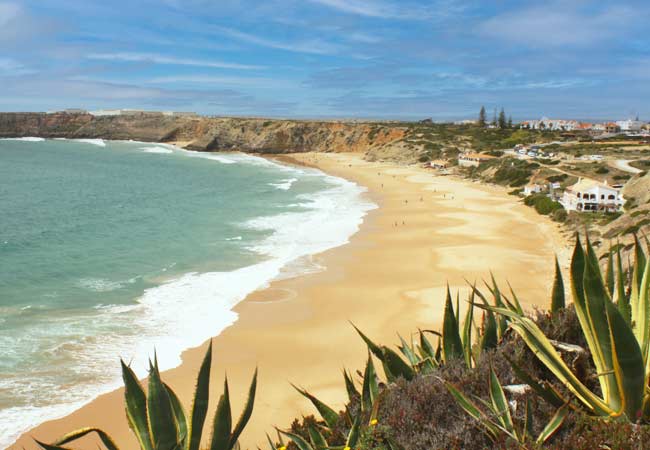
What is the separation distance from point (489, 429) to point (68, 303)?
1407 centimetres

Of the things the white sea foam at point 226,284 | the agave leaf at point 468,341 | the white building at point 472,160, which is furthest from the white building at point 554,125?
the agave leaf at point 468,341

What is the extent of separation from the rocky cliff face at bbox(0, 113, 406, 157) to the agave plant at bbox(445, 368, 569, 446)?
71.5 metres

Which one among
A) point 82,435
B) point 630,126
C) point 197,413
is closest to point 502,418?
point 197,413

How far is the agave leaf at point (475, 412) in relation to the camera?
340 centimetres

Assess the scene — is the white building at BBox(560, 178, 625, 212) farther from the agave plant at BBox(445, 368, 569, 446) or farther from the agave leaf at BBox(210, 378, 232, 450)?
the agave leaf at BBox(210, 378, 232, 450)

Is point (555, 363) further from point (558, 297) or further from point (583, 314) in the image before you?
point (558, 297)

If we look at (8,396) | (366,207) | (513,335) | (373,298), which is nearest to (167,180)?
(366,207)

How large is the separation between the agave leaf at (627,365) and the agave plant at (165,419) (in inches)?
89.8

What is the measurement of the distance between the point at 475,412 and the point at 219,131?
314 feet

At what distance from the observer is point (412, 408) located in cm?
400

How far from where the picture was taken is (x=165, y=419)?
3.48m

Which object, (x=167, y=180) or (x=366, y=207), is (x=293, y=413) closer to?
(x=366, y=207)

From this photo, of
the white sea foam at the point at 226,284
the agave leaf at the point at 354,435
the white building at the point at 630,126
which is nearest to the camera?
the agave leaf at the point at 354,435

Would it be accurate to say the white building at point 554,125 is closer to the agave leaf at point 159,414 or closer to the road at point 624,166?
the road at point 624,166
